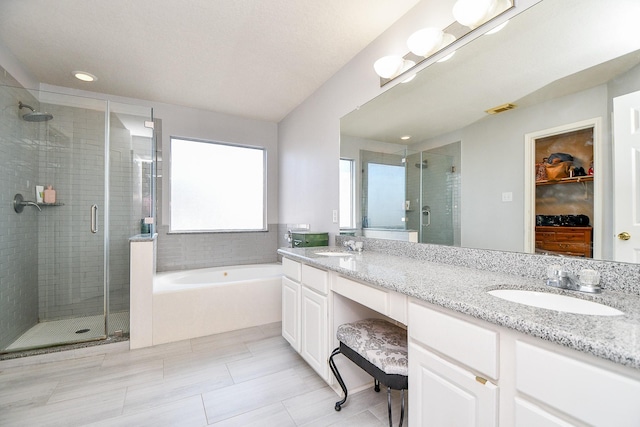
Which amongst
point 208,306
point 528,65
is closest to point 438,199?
A: point 528,65

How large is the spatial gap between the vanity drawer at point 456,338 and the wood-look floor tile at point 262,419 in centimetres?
95

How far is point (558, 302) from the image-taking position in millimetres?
1012

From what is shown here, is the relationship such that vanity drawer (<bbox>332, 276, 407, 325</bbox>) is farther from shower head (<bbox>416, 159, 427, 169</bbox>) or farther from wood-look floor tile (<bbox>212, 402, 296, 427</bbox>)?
shower head (<bbox>416, 159, 427, 169</bbox>)

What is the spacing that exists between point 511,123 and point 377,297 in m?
1.07

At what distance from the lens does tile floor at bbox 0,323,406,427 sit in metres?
1.52

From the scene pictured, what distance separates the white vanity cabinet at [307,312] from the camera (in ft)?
5.68

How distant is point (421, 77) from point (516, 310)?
1534 mm

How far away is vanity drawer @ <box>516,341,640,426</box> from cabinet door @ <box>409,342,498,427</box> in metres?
0.14

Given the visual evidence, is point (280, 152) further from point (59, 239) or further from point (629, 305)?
point (629, 305)

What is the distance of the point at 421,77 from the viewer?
179 centimetres

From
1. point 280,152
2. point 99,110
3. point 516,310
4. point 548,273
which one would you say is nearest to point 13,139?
point 99,110

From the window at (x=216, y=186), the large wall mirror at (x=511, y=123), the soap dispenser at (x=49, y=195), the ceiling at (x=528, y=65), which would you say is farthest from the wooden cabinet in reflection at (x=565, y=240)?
the soap dispenser at (x=49, y=195)

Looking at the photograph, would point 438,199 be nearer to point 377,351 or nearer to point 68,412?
point 377,351

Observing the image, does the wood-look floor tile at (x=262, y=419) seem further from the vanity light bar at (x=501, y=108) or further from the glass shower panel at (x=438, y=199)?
the vanity light bar at (x=501, y=108)
